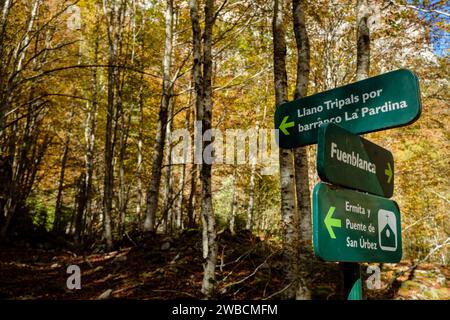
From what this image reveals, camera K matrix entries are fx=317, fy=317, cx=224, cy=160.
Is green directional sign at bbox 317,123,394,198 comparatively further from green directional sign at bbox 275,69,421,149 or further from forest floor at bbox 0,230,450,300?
forest floor at bbox 0,230,450,300

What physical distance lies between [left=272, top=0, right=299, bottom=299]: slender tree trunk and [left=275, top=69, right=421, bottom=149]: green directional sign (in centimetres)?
269

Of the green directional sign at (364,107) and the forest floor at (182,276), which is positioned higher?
the green directional sign at (364,107)

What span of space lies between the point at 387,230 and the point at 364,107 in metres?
0.79

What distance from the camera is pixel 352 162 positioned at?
186 cm

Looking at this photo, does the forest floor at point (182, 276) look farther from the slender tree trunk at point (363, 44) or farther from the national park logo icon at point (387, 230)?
the slender tree trunk at point (363, 44)

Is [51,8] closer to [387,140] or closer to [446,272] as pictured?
[387,140]

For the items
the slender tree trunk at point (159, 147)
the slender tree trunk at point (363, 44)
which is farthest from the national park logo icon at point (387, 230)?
the slender tree trunk at point (159, 147)

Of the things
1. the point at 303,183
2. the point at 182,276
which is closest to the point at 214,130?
the point at 182,276

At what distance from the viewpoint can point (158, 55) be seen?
52.7 feet

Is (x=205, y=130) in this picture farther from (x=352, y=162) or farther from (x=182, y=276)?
(x=352, y=162)

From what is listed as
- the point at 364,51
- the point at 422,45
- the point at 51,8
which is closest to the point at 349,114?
the point at 364,51

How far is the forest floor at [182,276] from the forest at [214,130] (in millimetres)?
50

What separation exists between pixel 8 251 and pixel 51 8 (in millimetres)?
10601

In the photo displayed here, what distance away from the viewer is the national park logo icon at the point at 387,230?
1.91 meters
